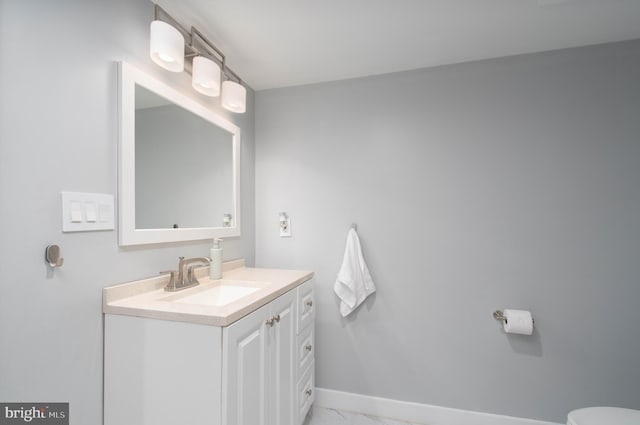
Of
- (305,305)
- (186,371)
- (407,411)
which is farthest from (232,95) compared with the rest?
(407,411)

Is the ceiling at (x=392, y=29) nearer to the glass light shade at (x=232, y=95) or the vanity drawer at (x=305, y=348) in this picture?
the glass light shade at (x=232, y=95)

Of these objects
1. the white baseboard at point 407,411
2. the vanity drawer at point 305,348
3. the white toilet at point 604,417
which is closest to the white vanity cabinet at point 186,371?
the vanity drawer at point 305,348

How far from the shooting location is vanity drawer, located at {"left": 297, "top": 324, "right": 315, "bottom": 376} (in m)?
1.50

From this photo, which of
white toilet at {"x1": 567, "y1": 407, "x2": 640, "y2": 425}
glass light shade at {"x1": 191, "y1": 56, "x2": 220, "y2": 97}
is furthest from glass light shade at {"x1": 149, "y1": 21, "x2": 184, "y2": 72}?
white toilet at {"x1": 567, "y1": 407, "x2": 640, "y2": 425}

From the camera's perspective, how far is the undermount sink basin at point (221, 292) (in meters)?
1.29

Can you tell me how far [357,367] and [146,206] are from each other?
5.31 feet

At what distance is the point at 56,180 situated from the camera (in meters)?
0.88

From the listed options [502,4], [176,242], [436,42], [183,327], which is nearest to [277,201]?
[176,242]

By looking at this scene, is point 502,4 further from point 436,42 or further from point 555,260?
point 555,260

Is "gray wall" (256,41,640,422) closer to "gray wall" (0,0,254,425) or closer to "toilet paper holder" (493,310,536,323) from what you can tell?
"toilet paper holder" (493,310,536,323)

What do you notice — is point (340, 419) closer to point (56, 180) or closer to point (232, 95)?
point (56, 180)

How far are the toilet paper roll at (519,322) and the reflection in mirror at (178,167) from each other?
1.79 metres

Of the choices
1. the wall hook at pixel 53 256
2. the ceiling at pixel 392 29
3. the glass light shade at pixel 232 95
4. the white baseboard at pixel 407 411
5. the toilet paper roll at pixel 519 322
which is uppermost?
the ceiling at pixel 392 29

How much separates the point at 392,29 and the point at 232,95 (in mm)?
953
